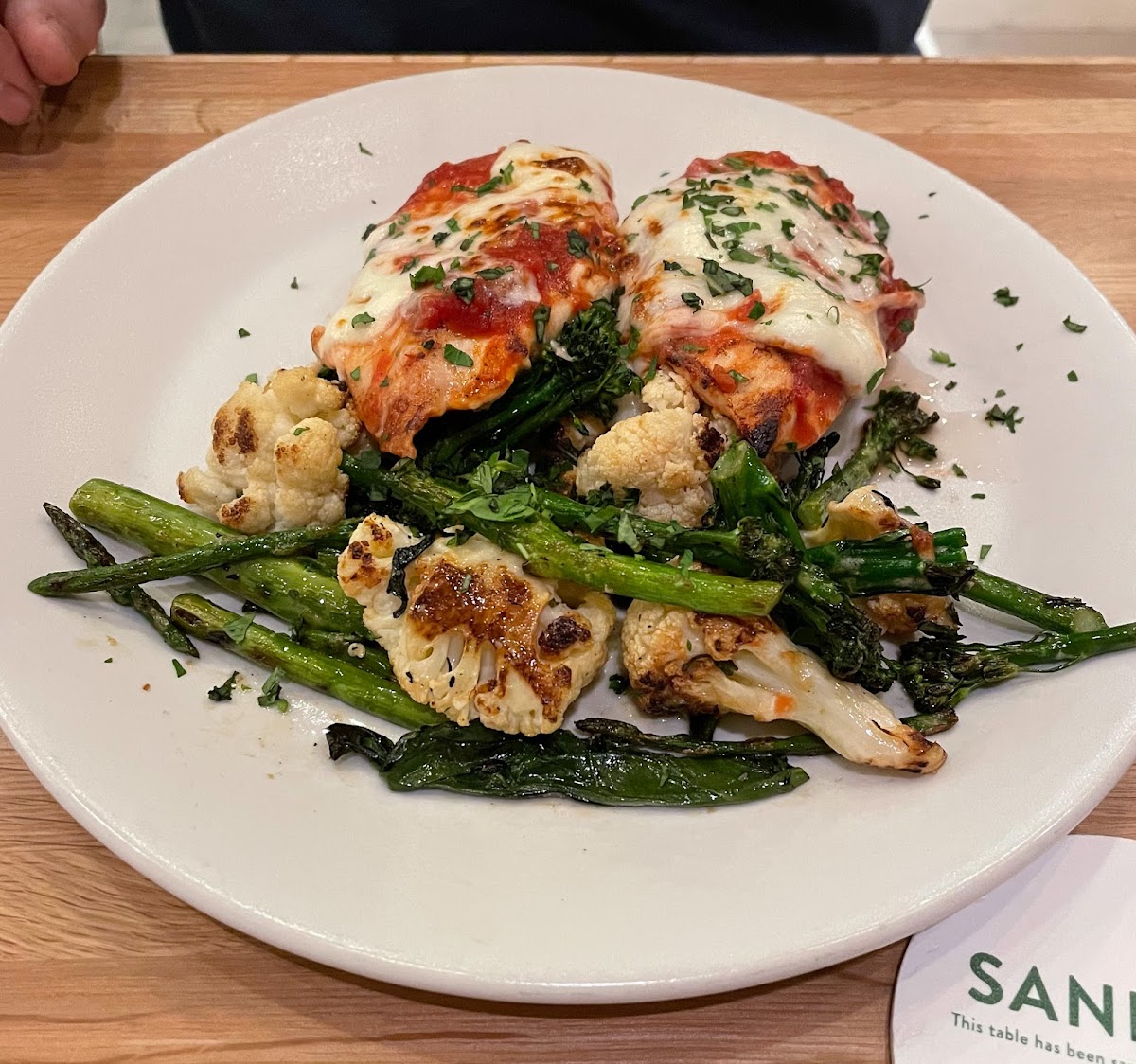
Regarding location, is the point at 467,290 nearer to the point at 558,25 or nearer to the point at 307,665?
the point at 307,665

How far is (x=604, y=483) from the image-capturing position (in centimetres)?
243

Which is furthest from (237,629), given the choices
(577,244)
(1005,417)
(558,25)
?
(558,25)

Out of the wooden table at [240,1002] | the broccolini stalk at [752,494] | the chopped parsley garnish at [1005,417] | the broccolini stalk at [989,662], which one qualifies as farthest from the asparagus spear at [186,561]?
the chopped parsley garnish at [1005,417]

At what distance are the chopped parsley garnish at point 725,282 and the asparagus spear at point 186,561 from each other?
46.1 inches

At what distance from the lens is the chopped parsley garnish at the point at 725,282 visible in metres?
2.62

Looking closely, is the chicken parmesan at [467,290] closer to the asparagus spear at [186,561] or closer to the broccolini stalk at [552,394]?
the broccolini stalk at [552,394]

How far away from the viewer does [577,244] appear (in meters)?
2.78

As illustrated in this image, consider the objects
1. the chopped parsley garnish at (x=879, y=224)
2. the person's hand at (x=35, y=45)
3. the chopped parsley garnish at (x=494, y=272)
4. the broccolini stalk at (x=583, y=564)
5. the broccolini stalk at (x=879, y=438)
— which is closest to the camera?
the broccolini stalk at (x=583, y=564)

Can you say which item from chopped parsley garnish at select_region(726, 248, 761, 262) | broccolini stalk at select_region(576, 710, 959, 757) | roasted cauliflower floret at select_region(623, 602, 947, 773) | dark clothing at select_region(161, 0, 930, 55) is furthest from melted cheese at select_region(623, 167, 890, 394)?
dark clothing at select_region(161, 0, 930, 55)

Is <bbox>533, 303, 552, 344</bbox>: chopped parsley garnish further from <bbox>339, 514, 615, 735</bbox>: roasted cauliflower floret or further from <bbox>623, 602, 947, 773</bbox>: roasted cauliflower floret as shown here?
<bbox>623, 602, 947, 773</bbox>: roasted cauliflower floret

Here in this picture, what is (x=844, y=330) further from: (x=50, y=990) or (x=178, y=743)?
(x=50, y=990)

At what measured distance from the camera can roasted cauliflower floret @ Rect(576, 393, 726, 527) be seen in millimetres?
2363

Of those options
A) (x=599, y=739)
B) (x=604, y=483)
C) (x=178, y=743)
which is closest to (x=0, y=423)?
(x=178, y=743)

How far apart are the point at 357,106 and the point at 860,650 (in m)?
2.78
